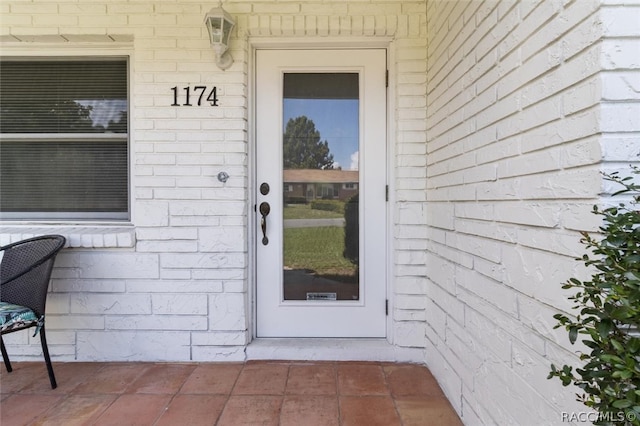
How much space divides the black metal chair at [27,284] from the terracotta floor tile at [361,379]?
5.39 ft

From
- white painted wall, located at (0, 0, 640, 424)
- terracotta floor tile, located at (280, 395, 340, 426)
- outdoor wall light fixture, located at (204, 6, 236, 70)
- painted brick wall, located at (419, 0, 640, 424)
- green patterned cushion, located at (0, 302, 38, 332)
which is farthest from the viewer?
white painted wall, located at (0, 0, 640, 424)

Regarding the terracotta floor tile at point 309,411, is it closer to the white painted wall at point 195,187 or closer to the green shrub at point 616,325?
the white painted wall at point 195,187

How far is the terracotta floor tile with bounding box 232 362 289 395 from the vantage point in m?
2.08

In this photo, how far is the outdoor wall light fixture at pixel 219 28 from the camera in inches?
87.6

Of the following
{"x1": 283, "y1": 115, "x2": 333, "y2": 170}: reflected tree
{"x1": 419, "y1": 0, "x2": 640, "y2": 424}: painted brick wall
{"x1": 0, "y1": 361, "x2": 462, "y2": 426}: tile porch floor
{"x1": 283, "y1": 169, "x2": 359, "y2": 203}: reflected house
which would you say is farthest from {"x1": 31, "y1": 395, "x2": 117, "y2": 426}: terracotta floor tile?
{"x1": 419, "y1": 0, "x2": 640, "y2": 424}: painted brick wall

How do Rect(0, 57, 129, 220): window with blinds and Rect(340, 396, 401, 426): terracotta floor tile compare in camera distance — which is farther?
Rect(0, 57, 129, 220): window with blinds

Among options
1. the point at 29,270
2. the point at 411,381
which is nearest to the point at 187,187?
the point at 29,270

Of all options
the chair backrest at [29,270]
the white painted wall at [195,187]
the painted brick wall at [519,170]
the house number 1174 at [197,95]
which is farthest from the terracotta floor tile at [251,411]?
the house number 1174 at [197,95]

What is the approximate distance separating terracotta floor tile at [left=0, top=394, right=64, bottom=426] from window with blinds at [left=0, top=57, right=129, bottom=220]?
1.10m

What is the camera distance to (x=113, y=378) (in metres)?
2.23

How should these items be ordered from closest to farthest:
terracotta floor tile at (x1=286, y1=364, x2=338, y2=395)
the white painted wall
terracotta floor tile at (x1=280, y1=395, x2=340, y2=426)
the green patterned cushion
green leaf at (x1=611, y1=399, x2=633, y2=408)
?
green leaf at (x1=611, y1=399, x2=633, y2=408) → terracotta floor tile at (x1=280, y1=395, x2=340, y2=426) → the green patterned cushion → terracotta floor tile at (x1=286, y1=364, x2=338, y2=395) → the white painted wall

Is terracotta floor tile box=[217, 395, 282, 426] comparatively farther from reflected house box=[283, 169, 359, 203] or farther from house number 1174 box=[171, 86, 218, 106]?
house number 1174 box=[171, 86, 218, 106]

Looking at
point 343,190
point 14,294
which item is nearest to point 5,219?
point 14,294

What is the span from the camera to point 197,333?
242cm
